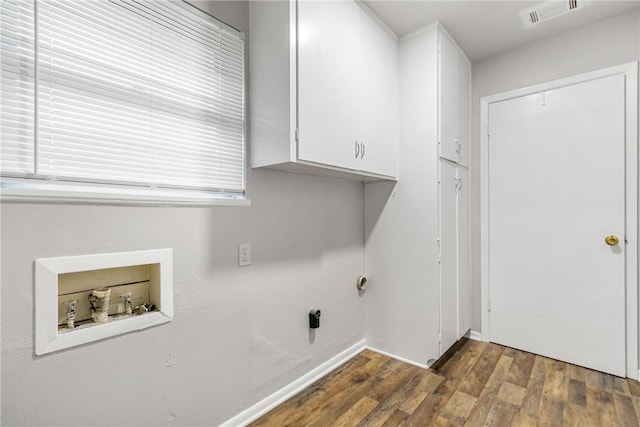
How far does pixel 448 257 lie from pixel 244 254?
1560 mm

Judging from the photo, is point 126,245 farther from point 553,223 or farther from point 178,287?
point 553,223

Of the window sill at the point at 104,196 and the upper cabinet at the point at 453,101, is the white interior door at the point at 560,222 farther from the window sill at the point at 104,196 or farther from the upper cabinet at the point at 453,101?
the window sill at the point at 104,196

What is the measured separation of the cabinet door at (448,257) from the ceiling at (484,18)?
3.33 ft

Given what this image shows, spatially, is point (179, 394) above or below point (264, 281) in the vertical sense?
below

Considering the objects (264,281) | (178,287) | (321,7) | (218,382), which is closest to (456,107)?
(321,7)

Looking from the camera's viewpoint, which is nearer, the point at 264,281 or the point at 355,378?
the point at 264,281

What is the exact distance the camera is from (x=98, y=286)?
1225mm

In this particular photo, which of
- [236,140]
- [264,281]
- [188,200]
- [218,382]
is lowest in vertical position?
[218,382]

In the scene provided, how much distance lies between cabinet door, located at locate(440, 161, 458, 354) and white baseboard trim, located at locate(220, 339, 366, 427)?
0.70 m

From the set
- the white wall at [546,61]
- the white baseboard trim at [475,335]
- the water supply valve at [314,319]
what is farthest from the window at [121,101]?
the white baseboard trim at [475,335]

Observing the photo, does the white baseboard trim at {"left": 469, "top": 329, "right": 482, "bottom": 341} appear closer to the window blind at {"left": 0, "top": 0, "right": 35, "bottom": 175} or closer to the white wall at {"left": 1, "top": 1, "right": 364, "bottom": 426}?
the white wall at {"left": 1, "top": 1, "right": 364, "bottom": 426}

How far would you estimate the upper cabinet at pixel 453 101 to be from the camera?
2.24m

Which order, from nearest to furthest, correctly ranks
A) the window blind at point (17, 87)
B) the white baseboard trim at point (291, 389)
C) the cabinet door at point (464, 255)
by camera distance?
the window blind at point (17, 87), the white baseboard trim at point (291, 389), the cabinet door at point (464, 255)

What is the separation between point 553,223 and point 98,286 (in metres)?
2.98
